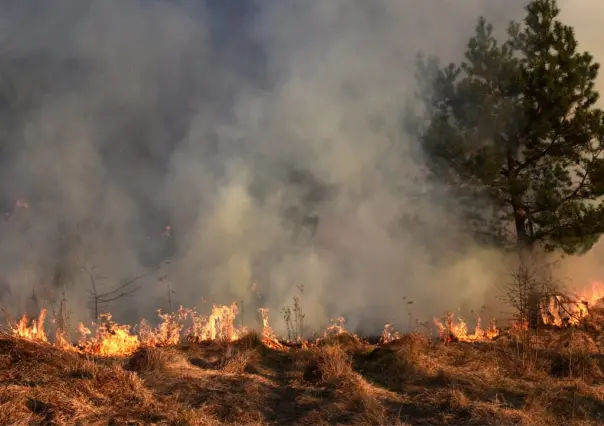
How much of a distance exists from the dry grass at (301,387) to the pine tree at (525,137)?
3.57 metres

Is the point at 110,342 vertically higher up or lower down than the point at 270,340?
lower down

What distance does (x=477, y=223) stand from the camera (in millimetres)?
13422

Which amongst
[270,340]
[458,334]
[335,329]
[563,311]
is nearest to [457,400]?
[270,340]

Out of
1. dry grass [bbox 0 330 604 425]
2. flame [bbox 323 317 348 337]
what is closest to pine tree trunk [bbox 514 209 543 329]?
dry grass [bbox 0 330 604 425]

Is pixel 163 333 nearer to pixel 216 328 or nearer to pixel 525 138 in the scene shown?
pixel 216 328

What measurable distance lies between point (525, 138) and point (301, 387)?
27.7 feet

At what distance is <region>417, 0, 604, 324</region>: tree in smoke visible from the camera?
1162cm

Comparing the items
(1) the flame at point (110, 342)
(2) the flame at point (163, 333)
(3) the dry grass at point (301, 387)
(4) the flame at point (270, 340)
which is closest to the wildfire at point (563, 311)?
(3) the dry grass at point (301, 387)

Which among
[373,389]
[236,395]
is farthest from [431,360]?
[236,395]

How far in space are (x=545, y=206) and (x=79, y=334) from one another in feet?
34.8

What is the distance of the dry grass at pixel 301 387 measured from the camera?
610 centimetres

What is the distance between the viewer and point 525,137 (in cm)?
1234

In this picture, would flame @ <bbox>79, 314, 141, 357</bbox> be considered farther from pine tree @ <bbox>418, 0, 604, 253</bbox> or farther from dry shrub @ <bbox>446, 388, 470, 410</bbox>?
pine tree @ <bbox>418, 0, 604, 253</bbox>

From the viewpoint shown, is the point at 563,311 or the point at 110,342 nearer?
the point at 110,342
